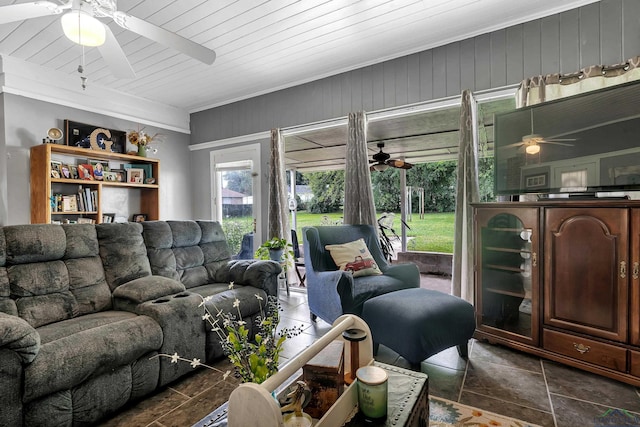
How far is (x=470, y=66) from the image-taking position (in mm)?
3004

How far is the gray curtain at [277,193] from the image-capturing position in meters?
4.24

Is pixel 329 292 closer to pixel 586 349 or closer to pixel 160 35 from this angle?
pixel 586 349

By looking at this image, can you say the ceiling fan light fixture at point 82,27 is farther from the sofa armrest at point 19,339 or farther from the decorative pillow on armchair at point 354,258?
the decorative pillow on armchair at point 354,258

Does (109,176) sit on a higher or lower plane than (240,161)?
lower

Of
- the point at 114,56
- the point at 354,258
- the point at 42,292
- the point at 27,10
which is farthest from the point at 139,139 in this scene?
the point at 354,258

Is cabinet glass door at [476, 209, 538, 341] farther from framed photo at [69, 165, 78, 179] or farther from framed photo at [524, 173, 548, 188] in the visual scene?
framed photo at [69, 165, 78, 179]

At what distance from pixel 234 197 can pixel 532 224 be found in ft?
12.6

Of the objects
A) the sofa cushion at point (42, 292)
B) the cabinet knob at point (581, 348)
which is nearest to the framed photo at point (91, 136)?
the sofa cushion at point (42, 292)

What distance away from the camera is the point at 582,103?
2.26m

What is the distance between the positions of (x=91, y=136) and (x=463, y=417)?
15.2ft

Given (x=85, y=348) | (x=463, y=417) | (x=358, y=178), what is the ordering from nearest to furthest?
1. (x=85, y=348)
2. (x=463, y=417)
3. (x=358, y=178)

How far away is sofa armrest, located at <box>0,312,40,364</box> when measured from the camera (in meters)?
1.34

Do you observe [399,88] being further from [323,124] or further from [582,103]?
[582,103]

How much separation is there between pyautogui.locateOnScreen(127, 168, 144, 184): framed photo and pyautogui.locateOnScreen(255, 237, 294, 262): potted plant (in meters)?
1.94
